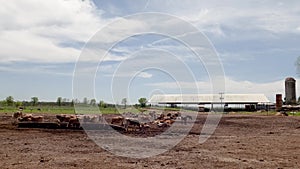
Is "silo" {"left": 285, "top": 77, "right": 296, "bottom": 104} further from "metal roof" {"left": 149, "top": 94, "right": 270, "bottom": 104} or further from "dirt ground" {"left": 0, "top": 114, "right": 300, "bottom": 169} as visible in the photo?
"dirt ground" {"left": 0, "top": 114, "right": 300, "bottom": 169}

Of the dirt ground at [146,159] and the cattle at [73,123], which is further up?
the cattle at [73,123]

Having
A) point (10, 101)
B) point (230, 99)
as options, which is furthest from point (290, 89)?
point (10, 101)

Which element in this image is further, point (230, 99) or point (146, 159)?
point (230, 99)

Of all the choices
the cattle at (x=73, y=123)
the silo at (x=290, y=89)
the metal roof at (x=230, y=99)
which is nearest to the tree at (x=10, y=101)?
the metal roof at (x=230, y=99)

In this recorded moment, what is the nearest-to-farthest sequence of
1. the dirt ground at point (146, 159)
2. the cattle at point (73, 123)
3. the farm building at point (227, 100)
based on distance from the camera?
the dirt ground at point (146, 159) < the cattle at point (73, 123) < the farm building at point (227, 100)

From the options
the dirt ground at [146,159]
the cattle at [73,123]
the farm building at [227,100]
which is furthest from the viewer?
the farm building at [227,100]

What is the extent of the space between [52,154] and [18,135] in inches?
268

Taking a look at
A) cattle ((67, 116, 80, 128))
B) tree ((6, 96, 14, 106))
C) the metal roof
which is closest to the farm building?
the metal roof

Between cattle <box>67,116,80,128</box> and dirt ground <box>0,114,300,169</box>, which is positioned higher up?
cattle <box>67,116,80,128</box>

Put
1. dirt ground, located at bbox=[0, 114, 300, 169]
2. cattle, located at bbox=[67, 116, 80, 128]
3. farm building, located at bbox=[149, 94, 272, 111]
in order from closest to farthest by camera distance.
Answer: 1. dirt ground, located at bbox=[0, 114, 300, 169]
2. cattle, located at bbox=[67, 116, 80, 128]
3. farm building, located at bbox=[149, 94, 272, 111]

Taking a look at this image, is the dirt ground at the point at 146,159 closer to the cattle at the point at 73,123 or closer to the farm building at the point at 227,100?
the cattle at the point at 73,123

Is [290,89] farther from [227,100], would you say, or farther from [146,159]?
[146,159]

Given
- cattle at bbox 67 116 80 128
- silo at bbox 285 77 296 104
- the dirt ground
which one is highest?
silo at bbox 285 77 296 104

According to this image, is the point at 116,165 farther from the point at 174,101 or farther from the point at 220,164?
the point at 174,101
